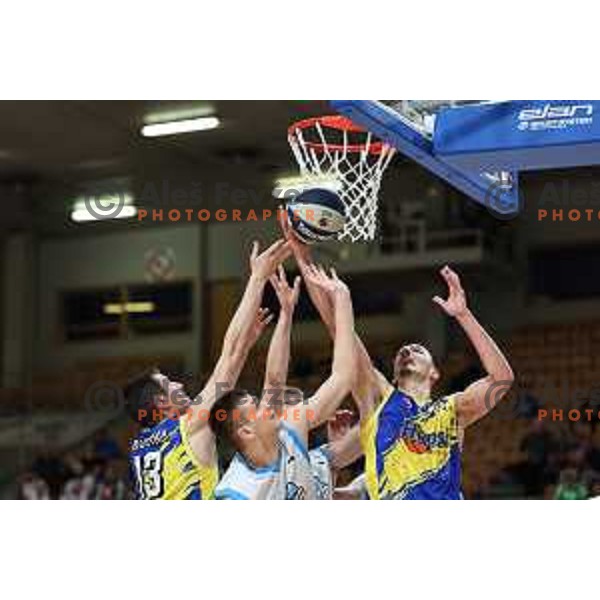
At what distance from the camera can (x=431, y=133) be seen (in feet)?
19.3

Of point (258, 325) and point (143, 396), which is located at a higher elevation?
point (258, 325)

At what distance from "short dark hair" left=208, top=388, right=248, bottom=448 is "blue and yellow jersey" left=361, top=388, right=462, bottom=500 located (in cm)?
51

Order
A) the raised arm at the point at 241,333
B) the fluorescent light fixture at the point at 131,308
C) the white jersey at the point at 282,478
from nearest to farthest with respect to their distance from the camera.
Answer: the white jersey at the point at 282,478, the raised arm at the point at 241,333, the fluorescent light fixture at the point at 131,308

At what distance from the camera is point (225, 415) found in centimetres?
614

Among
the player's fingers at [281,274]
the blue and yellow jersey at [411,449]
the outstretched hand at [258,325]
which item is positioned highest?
→ the player's fingers at [281,274]

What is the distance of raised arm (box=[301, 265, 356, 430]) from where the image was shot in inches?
241

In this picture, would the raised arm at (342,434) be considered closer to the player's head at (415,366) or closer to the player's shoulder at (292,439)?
the player's shoulder at (292,439)

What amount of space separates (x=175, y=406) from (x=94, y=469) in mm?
442

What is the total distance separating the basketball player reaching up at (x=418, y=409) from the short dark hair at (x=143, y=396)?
73 cm

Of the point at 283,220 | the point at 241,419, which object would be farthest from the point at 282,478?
the point at 283,220

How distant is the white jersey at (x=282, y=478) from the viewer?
19.9 ft

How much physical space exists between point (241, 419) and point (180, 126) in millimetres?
1185

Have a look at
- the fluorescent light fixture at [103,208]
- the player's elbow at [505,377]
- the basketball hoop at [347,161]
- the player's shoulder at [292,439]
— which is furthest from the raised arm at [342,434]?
the fluorescent light fixture at [103,208]

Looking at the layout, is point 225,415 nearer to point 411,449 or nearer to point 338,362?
point 338,362
